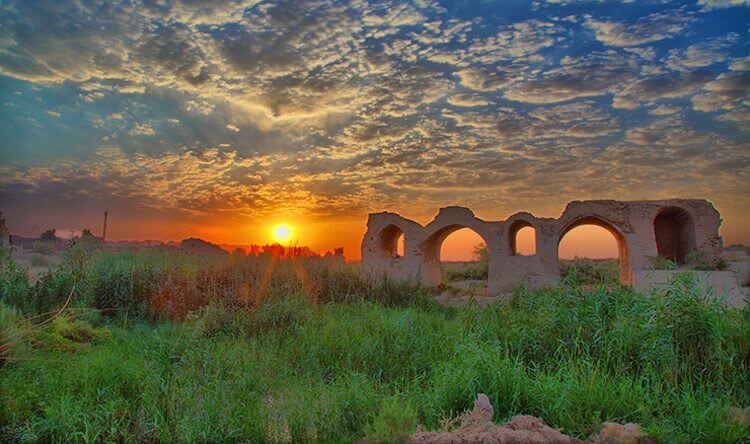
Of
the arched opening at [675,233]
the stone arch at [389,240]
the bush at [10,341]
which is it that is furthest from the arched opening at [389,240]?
the bush at [10,341]

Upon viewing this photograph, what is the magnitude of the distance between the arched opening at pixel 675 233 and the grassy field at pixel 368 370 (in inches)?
587

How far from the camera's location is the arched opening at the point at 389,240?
2317 cm

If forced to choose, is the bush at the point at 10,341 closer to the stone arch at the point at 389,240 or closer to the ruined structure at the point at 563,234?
the ruined structure at the point at 563,234

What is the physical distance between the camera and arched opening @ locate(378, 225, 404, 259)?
2317 cm

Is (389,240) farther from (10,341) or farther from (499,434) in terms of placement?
(499,434)

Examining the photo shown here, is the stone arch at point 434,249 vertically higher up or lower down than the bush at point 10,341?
higher up

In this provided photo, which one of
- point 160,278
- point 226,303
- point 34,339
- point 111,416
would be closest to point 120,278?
point 160,278

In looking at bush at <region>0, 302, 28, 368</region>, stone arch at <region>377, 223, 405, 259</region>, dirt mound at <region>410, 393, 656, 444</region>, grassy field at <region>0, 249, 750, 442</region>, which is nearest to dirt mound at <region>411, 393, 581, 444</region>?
dirt mound at <region>410, 393, 656, 444</region>

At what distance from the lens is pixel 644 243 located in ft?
Result: 62.4

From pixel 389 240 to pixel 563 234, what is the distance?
8157mm

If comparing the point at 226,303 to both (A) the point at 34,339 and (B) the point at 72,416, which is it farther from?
(B) the point at 72,416

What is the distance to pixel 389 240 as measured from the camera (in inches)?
945

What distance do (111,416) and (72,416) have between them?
34 cm

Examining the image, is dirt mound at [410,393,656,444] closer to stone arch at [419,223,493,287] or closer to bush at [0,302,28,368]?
bush at [0,302,28,368]
